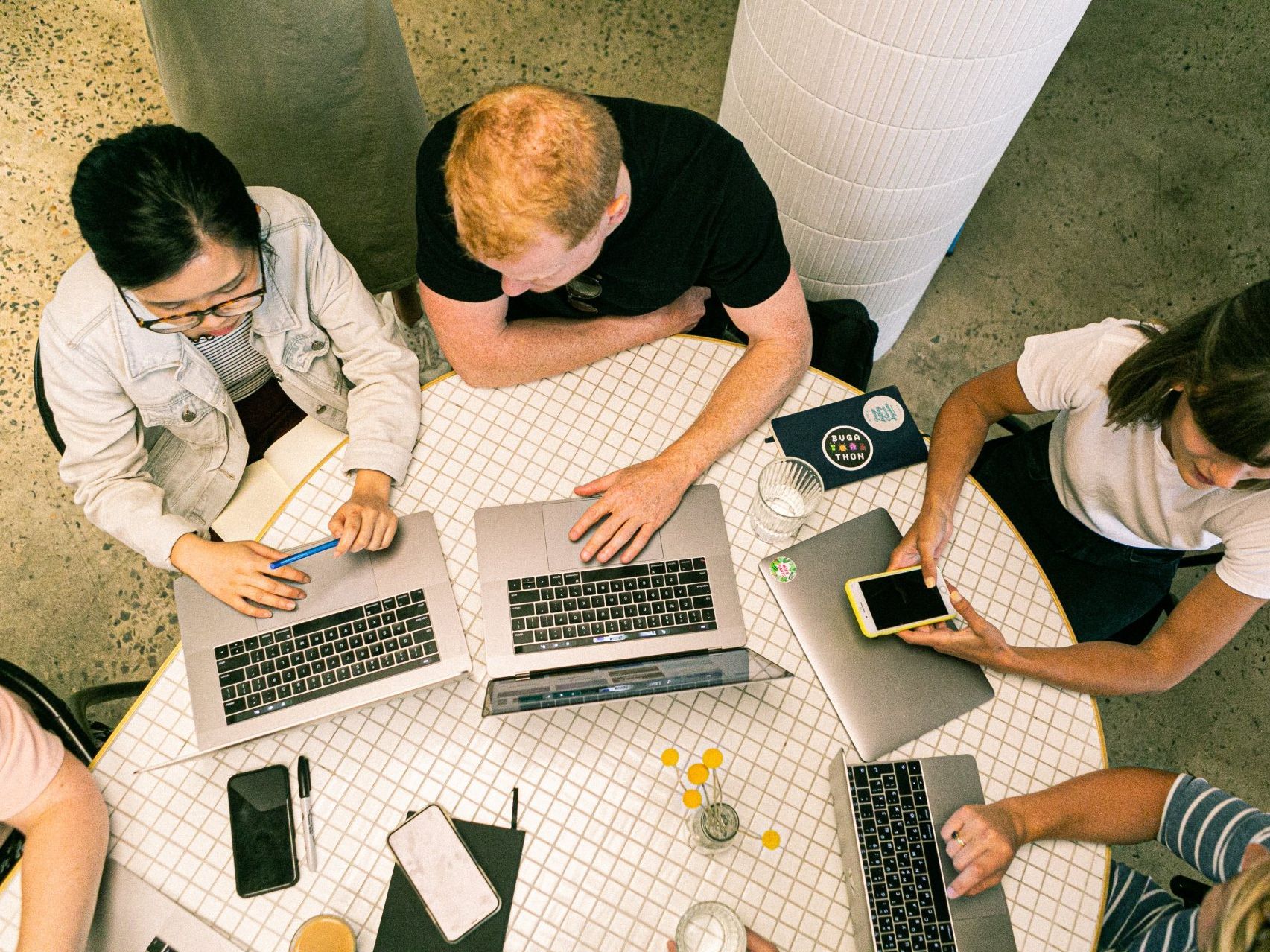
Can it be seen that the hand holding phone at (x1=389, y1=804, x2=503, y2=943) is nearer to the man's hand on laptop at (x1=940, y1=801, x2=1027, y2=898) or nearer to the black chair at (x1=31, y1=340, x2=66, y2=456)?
the man's hand on laptop at (x1=940, y1=801, x2=1027, y2=898)

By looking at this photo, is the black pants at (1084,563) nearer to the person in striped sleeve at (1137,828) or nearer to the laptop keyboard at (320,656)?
the person in striped sleeve at (1137,828)

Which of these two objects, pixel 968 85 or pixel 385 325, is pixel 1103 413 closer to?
pixel 968 85

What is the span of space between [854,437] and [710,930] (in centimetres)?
80

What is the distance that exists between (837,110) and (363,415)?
3.36 feet

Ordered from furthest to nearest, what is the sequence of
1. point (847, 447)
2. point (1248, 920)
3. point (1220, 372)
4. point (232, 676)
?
point (847, 447) < point (232, 676) < point (1220, 372) < point (1248, 920)

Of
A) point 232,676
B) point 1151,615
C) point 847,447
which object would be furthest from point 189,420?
point 1151,615

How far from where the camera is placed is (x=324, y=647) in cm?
126

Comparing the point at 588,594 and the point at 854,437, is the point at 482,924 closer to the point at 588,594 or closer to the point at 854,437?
the point at 588,594

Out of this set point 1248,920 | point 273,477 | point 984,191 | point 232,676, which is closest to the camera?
point 1248,920

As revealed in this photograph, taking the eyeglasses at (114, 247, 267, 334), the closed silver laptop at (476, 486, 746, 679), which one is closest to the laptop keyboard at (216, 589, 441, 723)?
the closed silver laptop at (476, 486, 746, 679)

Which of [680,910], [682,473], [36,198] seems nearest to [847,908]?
[680,910]

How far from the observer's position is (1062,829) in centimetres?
120

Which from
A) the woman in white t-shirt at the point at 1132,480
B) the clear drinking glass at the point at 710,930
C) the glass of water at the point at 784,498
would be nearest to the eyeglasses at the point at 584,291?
the glass of water at the point at 784,498

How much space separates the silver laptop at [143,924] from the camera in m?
1.13
